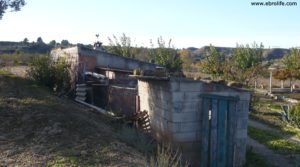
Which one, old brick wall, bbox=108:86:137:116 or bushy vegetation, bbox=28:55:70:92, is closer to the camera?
old brick wall, bbox=108:86:137:116

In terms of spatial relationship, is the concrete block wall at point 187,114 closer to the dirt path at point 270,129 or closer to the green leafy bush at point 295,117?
the dirt path at point 270,129

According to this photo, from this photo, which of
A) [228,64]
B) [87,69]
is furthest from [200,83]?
[228,64]

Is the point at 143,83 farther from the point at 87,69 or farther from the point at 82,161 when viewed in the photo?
the point at 87,69

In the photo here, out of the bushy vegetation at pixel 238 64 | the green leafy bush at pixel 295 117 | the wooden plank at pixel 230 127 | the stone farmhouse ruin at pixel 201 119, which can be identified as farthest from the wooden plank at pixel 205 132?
the bushy vegetation at pixel 238 64

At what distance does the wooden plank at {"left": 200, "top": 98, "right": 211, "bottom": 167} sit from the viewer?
801 cm

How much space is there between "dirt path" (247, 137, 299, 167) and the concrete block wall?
101cm

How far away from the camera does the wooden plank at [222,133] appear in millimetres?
8094

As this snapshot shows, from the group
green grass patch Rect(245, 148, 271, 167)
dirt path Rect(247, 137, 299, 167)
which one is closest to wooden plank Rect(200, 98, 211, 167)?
green grass patch Rect(245, 148, 271, 167)

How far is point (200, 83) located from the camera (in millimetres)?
8039

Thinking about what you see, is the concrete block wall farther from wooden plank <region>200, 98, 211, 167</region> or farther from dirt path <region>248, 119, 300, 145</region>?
dirt path <region>248, 119, 300, 145</region>

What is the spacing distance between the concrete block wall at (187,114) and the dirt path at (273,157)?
1.01 meters

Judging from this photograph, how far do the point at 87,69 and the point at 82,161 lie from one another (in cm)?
953

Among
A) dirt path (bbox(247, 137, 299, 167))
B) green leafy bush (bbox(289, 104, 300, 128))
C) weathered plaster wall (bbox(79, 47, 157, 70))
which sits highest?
weathered plaster wall (bbox(79, 47, 157, 70))

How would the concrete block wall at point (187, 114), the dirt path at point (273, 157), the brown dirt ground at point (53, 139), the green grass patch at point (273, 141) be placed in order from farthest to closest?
the green grass patch at point (273, 141) → the dirt path at point (273, 157) → the concrete block wall at point (187, 114) → the brown dirt ground at point (53, 139)
